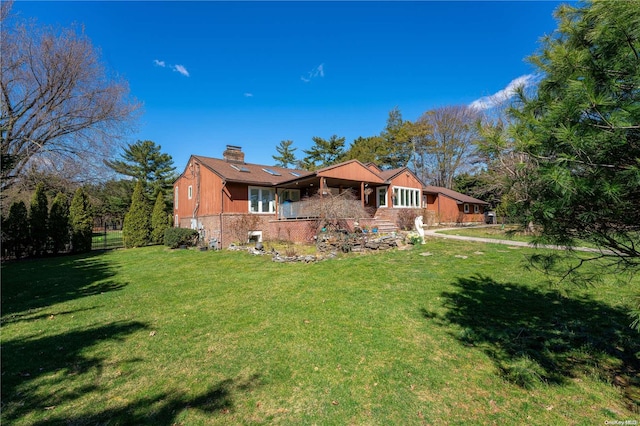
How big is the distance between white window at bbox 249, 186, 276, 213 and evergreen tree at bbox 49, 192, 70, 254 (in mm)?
11083

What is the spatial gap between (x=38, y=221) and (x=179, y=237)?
7.65m

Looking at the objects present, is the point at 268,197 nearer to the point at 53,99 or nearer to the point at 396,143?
the point at 53,99

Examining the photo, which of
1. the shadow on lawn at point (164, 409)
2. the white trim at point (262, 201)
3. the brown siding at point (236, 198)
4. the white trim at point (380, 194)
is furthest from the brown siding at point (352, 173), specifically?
the shadow on lawn at point (164, 409)

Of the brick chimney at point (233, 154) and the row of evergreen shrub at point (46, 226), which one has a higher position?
the brick chimney at point (233, 154)

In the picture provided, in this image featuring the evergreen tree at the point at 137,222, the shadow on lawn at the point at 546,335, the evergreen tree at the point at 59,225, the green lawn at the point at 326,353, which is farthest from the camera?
the evergreen tree at the point at 137,222

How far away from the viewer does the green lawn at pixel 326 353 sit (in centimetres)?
267

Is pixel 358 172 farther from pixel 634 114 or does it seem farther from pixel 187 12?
pixel 634 114

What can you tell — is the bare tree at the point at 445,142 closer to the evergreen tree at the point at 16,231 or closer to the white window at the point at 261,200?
the white window at the point at 261,200

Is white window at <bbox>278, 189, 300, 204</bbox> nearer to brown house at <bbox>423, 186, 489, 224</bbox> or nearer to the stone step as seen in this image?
the stone step

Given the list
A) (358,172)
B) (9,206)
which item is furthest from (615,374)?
(9,206)

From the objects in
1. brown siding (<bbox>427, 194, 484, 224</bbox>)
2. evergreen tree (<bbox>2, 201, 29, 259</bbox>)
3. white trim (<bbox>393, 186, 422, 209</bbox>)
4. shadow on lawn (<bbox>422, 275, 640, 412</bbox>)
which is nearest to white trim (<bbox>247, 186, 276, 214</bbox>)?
white trim (<bbox>393, 186, 422, 209</bbox>)

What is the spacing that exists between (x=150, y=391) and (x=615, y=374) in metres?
5.44

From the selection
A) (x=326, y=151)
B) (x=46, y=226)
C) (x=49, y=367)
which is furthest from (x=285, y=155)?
(x=49, y=367)

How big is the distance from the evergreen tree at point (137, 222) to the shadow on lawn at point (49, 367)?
15473 mm
